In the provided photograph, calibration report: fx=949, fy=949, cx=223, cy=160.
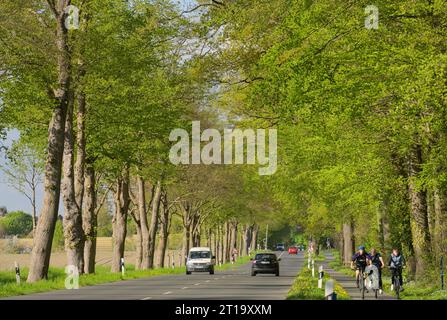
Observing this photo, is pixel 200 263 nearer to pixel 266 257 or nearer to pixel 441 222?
pixel 266 257

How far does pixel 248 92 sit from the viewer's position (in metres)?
35.3

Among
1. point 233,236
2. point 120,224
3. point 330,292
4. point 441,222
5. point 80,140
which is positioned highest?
point 80,140

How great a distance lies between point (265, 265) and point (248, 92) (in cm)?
2542

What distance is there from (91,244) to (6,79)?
56.4 feet

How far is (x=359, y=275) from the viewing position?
35.1 m

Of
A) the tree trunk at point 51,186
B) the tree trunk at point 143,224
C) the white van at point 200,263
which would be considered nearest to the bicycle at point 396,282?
the tree trunk at point 51,186

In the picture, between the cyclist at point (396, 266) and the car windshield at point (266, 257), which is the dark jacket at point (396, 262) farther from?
the car windshield at point (266, 257)

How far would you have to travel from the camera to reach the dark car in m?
58.8

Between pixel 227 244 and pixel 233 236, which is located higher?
pixel 233 236

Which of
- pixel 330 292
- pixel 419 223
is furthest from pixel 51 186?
pixel 330 292

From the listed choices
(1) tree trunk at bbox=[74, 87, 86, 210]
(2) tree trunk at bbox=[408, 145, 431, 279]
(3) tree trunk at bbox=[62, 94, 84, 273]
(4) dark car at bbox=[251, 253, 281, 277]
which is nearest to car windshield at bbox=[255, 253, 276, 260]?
(4) dark car at bbox=[251, 253, 281, 277]

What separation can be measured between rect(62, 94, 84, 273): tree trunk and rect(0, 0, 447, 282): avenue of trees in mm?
72
